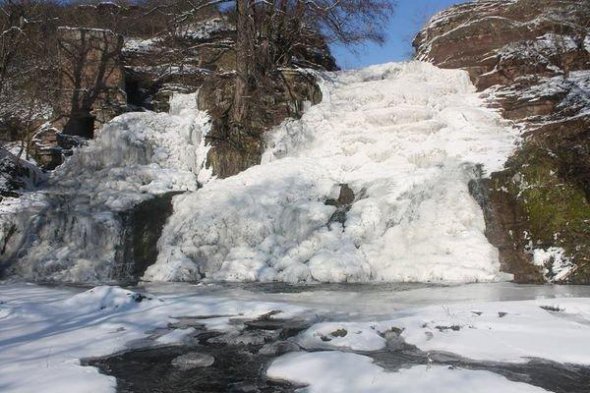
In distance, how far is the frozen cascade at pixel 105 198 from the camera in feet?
34.5

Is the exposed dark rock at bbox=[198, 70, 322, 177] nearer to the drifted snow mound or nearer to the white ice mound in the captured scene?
the drifted snow mound

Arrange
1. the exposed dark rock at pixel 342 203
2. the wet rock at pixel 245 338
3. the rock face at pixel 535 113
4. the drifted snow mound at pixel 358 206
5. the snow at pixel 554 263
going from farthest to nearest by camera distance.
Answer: the exposed dark rock at pixel 342 203, the drifted snow mound at pixel 358 206, the rock face at pixel 535 113, the snow at pixel 554 263, the wet rock at pixel 245 338

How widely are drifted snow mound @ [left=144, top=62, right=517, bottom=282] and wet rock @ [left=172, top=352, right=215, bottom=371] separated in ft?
17.0

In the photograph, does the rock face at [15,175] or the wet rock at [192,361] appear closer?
the wet rock at [192,361]

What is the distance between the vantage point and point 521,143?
10766 millimetres

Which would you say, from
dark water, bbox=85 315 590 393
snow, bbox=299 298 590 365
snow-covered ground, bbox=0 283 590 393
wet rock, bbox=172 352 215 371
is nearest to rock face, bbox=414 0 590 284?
snow-covered ground, bbox=0 283 590 393

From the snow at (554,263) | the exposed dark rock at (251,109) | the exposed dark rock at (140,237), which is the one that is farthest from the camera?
the exposed dark rock at (251,109)

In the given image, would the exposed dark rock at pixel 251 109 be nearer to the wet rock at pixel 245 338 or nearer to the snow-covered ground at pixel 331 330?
the snow-covered ground at pixel 331 330

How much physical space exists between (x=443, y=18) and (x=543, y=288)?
1243 centimetres

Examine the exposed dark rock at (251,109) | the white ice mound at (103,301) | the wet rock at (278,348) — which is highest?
the exposed dark rock at (251,109)

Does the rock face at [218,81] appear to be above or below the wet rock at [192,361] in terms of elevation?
above

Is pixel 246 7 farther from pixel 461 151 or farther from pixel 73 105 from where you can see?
pixel 461 151

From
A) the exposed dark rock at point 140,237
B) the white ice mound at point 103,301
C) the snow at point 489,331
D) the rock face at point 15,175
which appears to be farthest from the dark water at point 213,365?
the rock face at point 15,175

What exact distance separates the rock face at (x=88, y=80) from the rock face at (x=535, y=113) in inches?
399
